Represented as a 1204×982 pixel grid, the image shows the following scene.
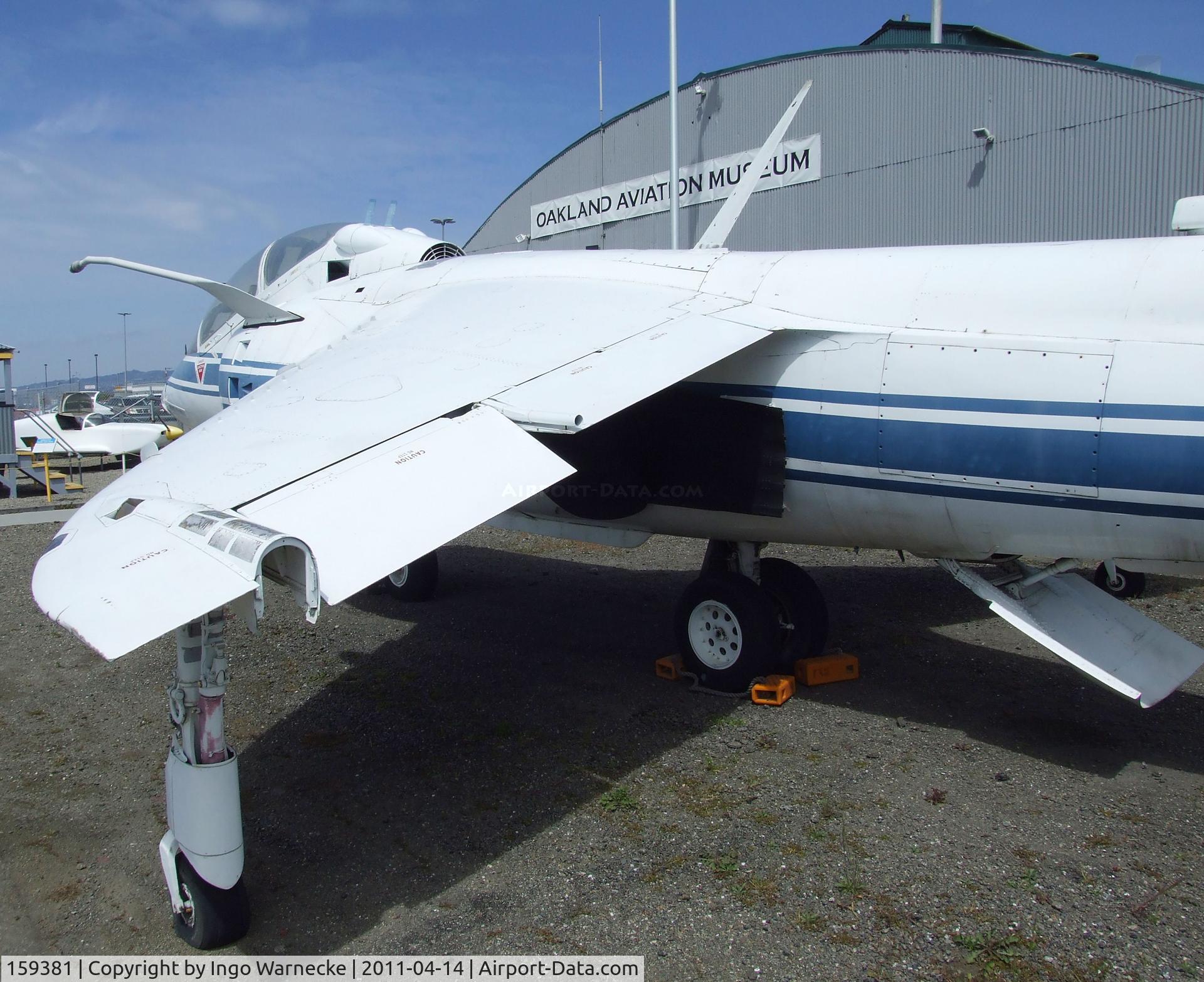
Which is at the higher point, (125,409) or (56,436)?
(125,409)

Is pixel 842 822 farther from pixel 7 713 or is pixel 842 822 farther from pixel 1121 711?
pixel 7 713

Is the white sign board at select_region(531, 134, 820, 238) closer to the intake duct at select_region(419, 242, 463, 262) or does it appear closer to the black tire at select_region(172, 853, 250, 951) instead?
the intake duct at select_region(419, 242, 463, 262)

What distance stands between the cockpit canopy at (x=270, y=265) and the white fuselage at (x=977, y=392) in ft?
14.5

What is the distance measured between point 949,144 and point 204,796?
45.1ft

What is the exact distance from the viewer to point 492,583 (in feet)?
31.6

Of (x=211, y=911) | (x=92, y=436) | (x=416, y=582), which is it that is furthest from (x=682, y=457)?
(x=92, y=436)

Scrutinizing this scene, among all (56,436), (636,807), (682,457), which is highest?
(682,457)

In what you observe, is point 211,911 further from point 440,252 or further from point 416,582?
point 440,252

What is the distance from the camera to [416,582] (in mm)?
8805

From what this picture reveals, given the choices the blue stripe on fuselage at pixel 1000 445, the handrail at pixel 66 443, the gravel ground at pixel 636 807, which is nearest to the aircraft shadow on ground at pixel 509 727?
the gravel ground at pixel 636 807

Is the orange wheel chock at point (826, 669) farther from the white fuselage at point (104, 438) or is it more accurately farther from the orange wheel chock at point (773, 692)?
the white fuselage at point (104, 438)

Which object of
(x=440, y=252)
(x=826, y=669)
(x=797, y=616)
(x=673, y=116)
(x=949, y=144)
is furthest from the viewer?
(x=673, y=116)

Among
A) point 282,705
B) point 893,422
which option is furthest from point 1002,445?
point 282,705

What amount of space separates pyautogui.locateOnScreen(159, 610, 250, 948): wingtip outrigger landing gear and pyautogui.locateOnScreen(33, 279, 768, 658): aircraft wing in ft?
1.73
